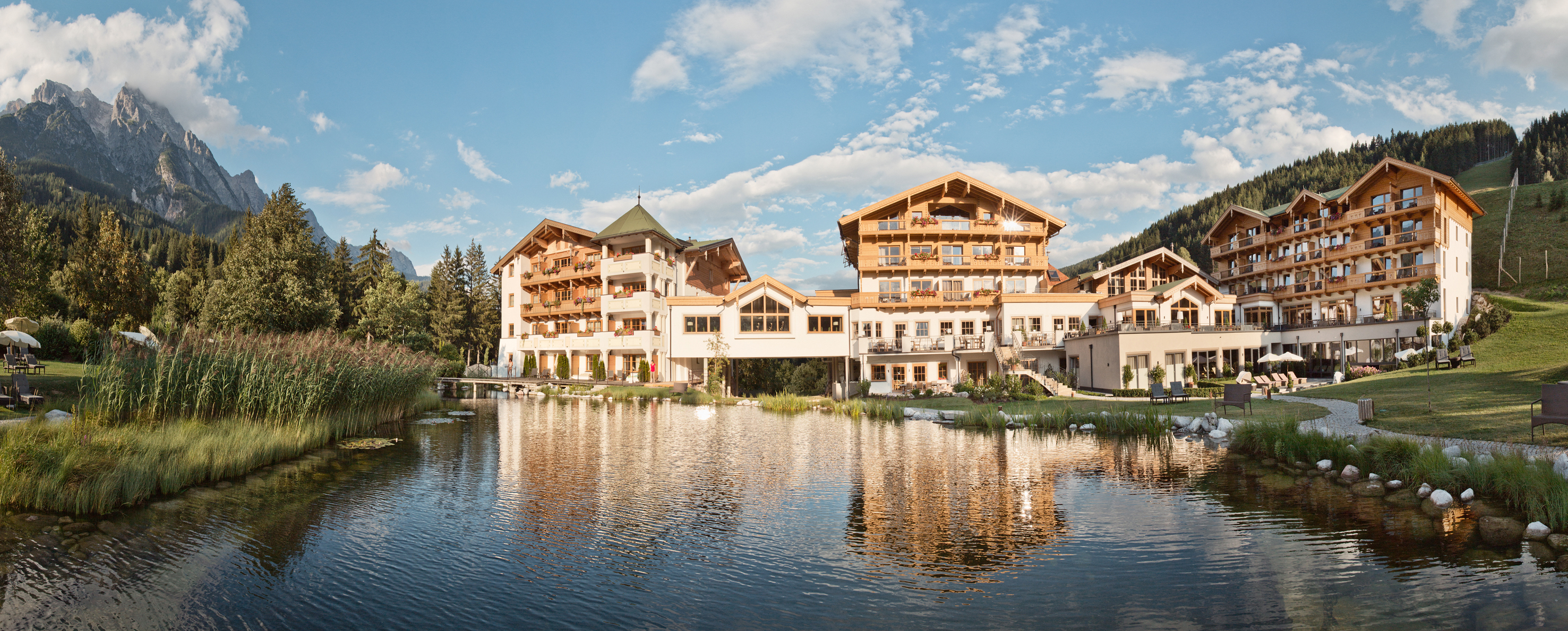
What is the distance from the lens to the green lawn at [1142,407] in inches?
813

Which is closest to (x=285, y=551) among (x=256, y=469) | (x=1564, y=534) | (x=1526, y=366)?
(x=256, y=469)

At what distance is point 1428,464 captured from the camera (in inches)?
456

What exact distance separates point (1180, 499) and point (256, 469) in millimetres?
17035

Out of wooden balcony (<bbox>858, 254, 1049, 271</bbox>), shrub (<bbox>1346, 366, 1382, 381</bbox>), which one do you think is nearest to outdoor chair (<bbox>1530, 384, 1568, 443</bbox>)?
shrub (<bbox>1346, 366, 1382, 381</bbox>)

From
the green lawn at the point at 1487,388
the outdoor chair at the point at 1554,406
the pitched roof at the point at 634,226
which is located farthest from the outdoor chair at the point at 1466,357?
the pitched roof at the point at 634,226

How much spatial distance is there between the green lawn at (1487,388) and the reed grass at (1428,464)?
1.99 meters

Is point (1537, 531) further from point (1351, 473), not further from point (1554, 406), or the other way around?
point (1554, 406)

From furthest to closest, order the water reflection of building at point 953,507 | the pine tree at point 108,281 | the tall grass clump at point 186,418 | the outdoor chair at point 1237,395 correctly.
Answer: the pine tree at point 108,281 < the outdoor chair at point 1237,395 < the tall grass clump at point 186,418 < the water reflection of building at point 953,507

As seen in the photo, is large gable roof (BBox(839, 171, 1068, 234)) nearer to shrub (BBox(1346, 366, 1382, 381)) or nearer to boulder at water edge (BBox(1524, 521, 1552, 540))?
shrub (BBox(1346, 366, 1382, 381))

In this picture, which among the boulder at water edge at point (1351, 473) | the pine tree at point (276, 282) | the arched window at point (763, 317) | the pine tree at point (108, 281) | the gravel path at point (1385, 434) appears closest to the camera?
the gravel path at point (1385, 434)

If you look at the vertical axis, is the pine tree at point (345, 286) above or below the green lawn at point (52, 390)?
above

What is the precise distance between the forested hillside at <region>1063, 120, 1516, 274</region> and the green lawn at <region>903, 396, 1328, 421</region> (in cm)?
7094

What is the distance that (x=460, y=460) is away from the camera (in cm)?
1695

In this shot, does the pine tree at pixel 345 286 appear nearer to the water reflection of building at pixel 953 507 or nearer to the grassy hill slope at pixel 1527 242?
the water reflection of building at pixel 953 507
